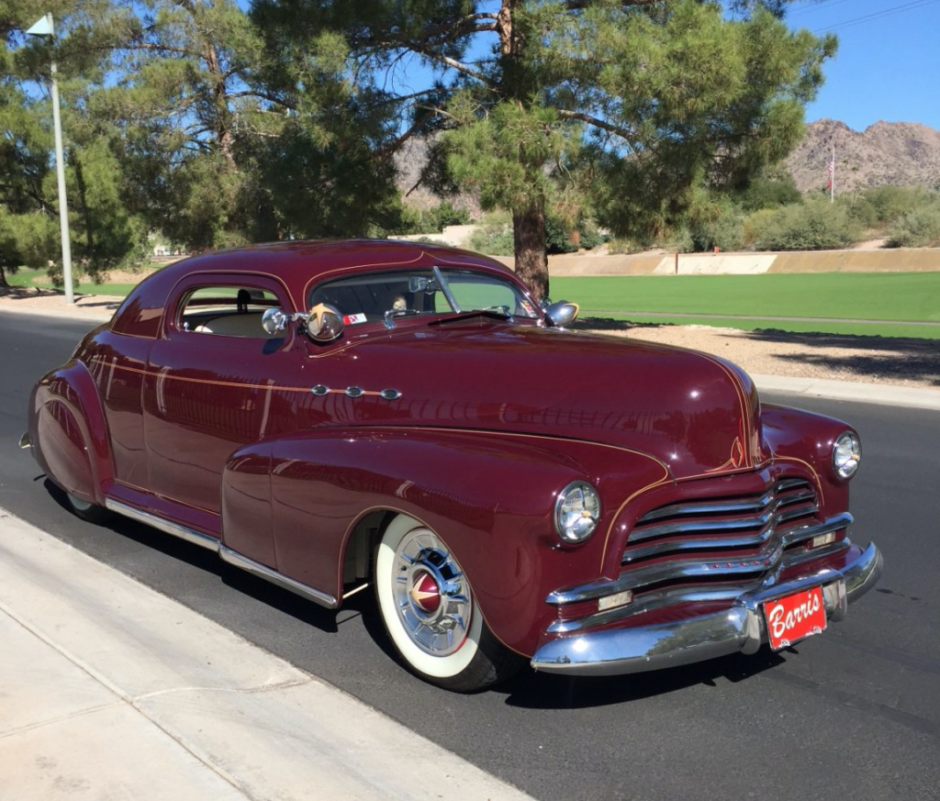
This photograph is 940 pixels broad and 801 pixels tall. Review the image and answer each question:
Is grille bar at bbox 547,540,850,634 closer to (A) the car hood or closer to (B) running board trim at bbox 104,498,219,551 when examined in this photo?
(A) the car hood

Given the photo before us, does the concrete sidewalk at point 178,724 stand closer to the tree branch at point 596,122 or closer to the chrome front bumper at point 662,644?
A: the chrome front bumper at point 662,644

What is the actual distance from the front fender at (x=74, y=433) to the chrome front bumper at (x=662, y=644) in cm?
337

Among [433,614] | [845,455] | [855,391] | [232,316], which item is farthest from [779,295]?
[433,614]

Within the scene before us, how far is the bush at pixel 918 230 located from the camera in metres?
59.2

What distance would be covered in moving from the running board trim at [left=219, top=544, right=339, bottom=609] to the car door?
0.04 metres

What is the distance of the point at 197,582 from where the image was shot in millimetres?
5184

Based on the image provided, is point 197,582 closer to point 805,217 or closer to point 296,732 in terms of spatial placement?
point 296,732

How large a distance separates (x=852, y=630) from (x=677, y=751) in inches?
60.3

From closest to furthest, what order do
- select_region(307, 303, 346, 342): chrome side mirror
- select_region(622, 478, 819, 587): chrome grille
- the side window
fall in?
1. select_region(622, 478, 819, 587): chrome grille
2. select_region(307, 303, 346, 342): chrome side mirror
3. the side window

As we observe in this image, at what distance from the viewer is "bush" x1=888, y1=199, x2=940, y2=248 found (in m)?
59.2

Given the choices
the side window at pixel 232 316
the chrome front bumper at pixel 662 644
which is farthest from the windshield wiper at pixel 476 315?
the chrome front bumper at pixel 662 644

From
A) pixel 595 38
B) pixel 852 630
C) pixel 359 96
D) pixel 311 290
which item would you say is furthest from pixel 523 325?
pixel 359 96

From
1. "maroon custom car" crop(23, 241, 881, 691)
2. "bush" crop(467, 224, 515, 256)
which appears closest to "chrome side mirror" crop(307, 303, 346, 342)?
"maroon custom car" crop(23, 241, 881, 691)

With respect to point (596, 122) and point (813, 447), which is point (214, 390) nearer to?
point (813, 447)
